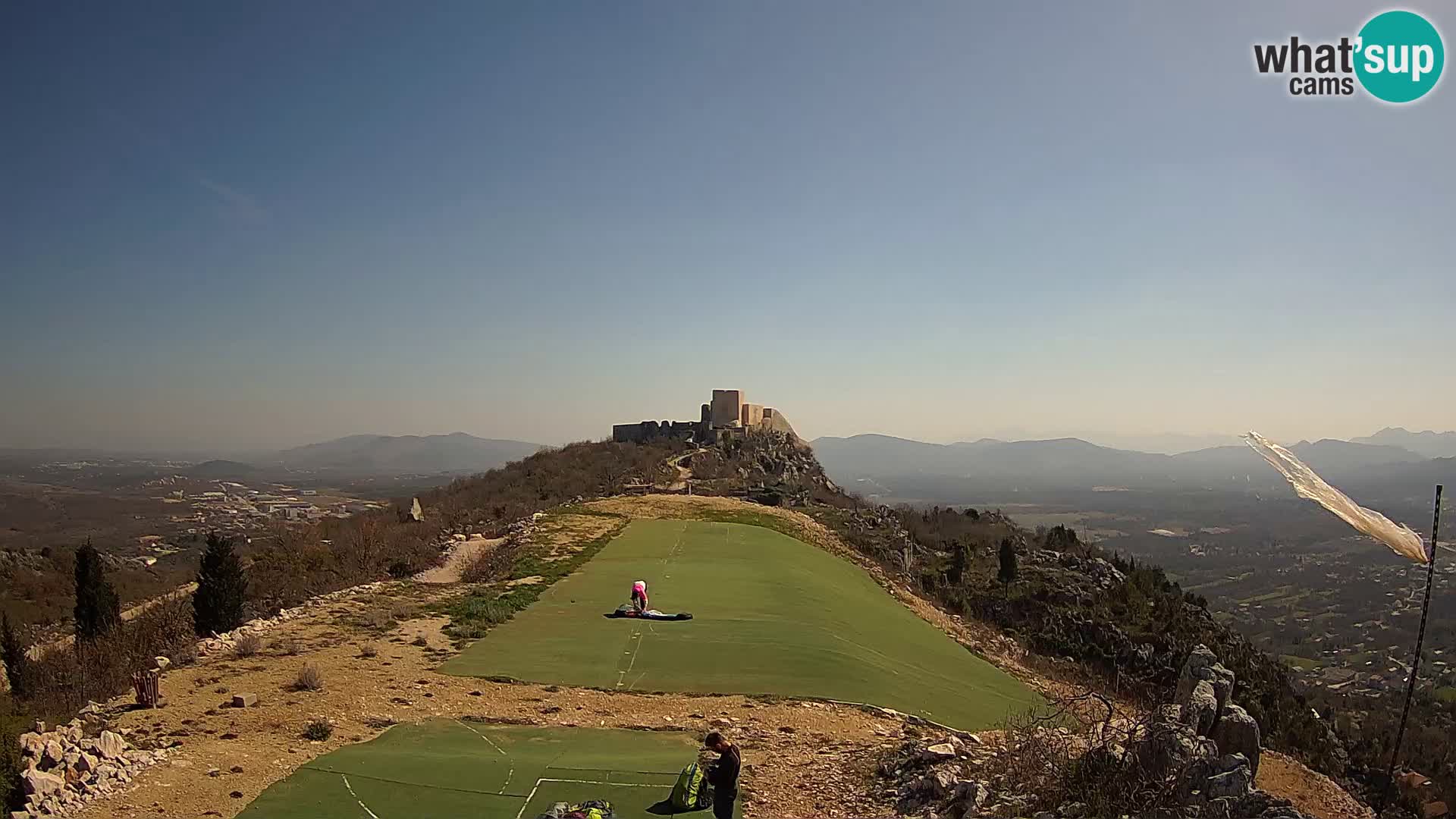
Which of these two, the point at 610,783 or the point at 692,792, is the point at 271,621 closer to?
the point at 610,783

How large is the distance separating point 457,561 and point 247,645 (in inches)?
438

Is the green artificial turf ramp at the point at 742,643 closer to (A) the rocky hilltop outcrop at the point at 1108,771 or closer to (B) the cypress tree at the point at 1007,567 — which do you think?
(A) the rocky hilltop outcrop at the point at 1108,771

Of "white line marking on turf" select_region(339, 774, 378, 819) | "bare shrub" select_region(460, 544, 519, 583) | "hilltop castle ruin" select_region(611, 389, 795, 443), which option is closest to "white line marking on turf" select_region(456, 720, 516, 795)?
"white line marking on turf" select_region(339, 774, 378, 819)

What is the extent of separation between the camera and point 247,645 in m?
13.1

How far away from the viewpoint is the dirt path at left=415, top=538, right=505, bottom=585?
70.9ft

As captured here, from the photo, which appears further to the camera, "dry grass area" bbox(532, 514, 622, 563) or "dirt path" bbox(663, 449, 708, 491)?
"dirt path" bbox(663, 449, 708, 491)

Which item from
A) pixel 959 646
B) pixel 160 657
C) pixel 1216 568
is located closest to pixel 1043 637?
pixel 959 646

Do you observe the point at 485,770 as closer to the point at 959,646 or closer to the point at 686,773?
the point at 686,773

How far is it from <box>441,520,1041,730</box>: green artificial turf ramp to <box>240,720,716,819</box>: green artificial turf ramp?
2.67m

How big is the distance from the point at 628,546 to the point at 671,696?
13.5m

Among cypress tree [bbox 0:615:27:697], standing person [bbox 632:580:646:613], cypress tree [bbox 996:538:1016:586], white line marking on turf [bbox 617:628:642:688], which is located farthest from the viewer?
cypress tree [bbox 996:538:1016:586]

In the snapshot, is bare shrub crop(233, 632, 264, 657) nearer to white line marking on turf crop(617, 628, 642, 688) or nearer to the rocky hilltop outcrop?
white line marking on turf crop(617, 628, 642, 688)

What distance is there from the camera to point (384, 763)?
8.58m

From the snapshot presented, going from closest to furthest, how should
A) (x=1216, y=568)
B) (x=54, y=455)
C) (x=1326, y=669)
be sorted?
(x=1326, y=669) → (x=1216, y=568) → (x=54, y=455)
